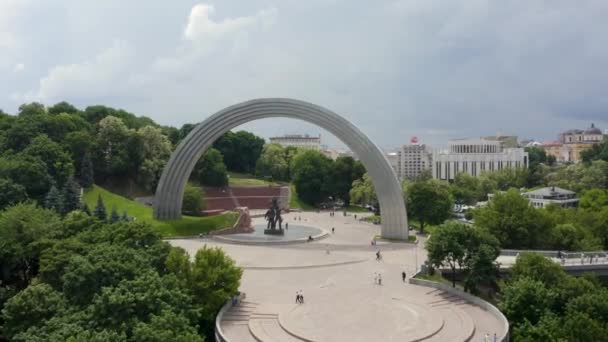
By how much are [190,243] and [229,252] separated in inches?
190

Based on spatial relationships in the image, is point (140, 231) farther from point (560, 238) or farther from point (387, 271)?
point (560, 238)

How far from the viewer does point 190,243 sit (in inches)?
1556

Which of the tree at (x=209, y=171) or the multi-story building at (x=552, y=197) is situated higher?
the tree at (x=209, y=171)

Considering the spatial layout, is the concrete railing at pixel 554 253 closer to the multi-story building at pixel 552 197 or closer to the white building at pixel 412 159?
the multi-story building at pixel 552 197

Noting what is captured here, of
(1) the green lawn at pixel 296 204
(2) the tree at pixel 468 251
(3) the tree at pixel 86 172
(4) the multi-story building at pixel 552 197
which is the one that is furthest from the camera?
(1) the green lawn at pixel 296 204

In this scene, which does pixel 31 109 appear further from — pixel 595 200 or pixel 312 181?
pixel 595 200

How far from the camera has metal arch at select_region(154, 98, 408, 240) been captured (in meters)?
41.7

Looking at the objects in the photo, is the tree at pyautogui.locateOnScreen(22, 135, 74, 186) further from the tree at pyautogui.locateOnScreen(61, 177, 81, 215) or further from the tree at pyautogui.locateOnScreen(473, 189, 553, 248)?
the tree at pyautogui.locateOnScreen(473, 189, 553, 248)

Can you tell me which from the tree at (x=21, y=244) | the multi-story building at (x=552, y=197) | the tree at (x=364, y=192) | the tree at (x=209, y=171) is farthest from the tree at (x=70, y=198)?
the multi-story building at (x=552, y=197)

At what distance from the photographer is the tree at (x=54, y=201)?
1481 inches

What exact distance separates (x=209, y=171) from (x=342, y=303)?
48.8 metres

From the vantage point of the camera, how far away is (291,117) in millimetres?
44625

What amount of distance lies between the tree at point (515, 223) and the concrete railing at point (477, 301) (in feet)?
29.7

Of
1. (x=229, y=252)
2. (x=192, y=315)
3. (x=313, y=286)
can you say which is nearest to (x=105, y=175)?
(x=229, y=252)
